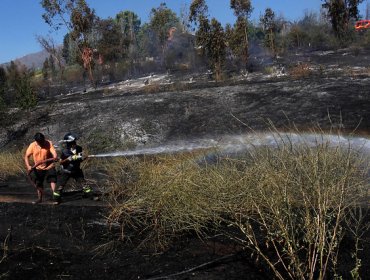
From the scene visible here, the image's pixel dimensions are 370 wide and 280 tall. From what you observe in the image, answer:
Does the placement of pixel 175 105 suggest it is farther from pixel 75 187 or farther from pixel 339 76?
pixel 75 187

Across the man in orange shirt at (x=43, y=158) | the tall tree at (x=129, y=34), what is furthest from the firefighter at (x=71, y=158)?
the tall tree at (x=129, y=34)

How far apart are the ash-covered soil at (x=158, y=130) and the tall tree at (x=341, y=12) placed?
10.2 ft

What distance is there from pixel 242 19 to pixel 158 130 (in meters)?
14.6

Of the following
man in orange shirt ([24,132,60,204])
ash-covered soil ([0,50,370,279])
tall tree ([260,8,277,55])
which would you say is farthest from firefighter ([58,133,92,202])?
tall tree ([260,8,277,55])

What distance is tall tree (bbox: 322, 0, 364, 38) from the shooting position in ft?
104

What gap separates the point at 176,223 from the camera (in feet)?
21.6

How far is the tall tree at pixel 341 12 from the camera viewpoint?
104 ft

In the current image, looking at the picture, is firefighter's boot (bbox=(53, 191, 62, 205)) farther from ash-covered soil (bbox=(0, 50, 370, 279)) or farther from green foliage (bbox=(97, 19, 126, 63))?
green foliage (bbox=(97, 19, 126, 63))

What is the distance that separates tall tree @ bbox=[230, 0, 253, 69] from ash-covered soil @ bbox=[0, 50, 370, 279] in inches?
97.3

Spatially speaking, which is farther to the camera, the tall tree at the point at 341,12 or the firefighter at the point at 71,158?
the tall tree at the point at 341,12

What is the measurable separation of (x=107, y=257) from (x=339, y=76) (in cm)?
1816

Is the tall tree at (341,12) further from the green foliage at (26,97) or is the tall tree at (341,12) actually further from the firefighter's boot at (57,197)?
the firefighter's boot at (57,197)

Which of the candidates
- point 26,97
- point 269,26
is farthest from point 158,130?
point 269,26

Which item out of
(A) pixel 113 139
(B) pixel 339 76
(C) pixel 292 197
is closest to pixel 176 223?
(C) pixel 292 197
